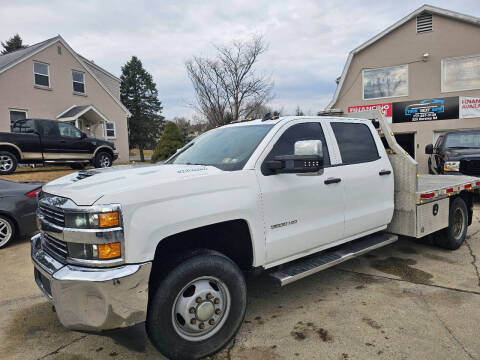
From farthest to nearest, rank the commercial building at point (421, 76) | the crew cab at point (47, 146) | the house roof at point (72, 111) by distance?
the house roof at point (72, 111), the commercial building at point (421, 76), the crew cab at point (47, 146)

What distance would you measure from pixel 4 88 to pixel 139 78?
24.7m

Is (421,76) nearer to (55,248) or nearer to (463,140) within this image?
(463,140)

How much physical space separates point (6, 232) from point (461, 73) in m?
17.6

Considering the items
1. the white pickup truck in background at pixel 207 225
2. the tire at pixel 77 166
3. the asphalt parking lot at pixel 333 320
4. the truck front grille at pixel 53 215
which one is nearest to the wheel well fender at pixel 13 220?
the asphalt parking lot at pixel 333 320

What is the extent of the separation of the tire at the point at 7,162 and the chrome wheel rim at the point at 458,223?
12210 millimetres

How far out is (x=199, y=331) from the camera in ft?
8.55

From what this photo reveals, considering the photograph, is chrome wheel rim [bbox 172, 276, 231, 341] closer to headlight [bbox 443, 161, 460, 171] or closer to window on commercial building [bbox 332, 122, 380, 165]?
window on commercial building [bbox 332, 122, 380, 165]

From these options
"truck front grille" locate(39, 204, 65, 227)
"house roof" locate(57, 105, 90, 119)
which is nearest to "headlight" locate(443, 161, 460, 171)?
"truck front grille" locate(39, 204, 65, 227)

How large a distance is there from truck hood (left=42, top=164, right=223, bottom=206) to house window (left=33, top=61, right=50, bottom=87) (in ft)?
60.6

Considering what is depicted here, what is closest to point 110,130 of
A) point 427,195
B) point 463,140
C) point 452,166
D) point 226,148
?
point 463,140

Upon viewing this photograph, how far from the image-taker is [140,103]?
39312 millimetres

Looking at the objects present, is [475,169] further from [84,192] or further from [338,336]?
[84,192]

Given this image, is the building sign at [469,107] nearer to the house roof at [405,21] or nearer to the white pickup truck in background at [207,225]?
the house roof at [405,21]

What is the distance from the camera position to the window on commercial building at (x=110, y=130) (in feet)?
73.8
